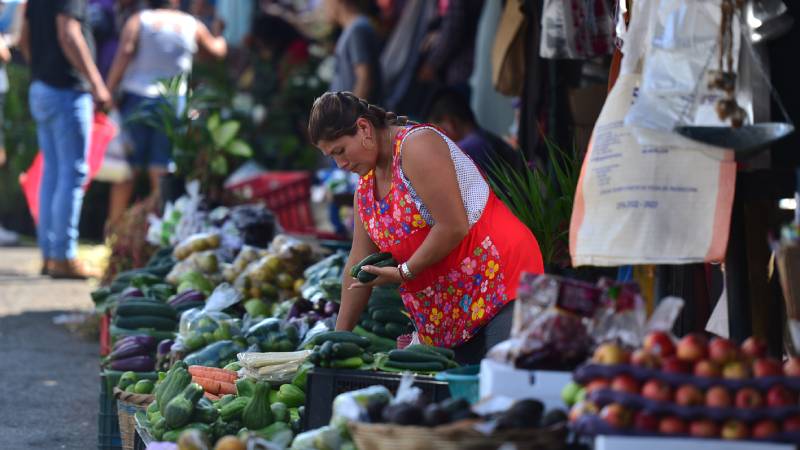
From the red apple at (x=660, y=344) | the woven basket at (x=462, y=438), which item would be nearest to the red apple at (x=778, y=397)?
the red apple at (x=660, y=344)

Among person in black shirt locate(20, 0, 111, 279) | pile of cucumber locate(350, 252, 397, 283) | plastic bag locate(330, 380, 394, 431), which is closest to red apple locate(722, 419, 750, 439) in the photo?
plastic bag locate(330, 380, 394, 431)

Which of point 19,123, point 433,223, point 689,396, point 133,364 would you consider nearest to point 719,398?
point 689,396

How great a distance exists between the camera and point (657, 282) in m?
4.07

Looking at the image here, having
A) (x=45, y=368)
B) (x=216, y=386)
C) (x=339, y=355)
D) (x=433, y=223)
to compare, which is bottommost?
(x=45, y=368)

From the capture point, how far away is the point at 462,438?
3.09 m

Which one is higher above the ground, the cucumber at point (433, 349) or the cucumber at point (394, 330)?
the cucumber at point (433, 349)

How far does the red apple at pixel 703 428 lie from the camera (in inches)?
118

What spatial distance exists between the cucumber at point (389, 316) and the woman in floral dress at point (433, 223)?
69 cm

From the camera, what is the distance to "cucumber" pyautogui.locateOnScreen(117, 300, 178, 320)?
6.23m

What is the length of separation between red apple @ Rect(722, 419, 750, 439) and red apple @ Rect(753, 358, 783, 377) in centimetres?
13

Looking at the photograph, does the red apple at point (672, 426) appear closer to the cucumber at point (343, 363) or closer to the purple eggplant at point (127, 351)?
the cucumber at point (343, 363)

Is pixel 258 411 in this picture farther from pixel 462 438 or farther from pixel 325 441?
pixel 462 438

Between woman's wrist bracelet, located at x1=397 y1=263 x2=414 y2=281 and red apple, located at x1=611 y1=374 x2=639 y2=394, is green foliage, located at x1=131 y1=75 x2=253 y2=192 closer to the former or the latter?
woman's wrist bracelet, located at x1=397 y1=263 x2=414 y2=281

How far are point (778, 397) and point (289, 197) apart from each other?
24.6ft
